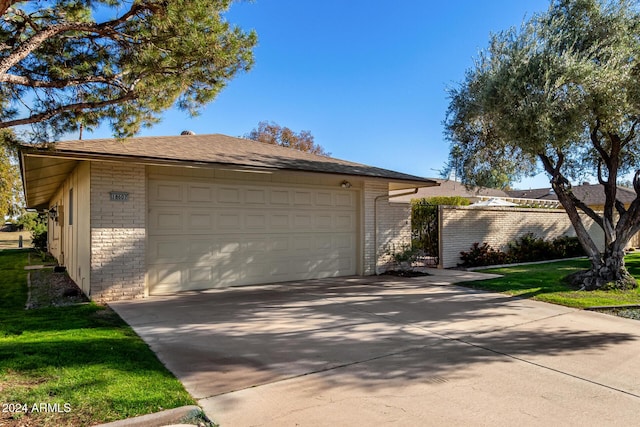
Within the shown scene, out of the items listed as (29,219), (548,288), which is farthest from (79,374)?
(29,219)

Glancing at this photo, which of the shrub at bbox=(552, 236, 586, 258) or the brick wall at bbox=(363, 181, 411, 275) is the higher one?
the brick wall at bbox=(363, 181, 411, 275)

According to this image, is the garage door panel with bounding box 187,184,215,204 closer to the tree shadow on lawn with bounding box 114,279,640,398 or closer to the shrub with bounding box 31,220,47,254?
the tree shadow on lawn with bounding box 114,279,640,398

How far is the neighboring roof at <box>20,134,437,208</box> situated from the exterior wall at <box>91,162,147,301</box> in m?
0.50

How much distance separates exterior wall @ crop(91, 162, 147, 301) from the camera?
7.62 meters

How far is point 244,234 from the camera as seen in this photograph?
31.6 ft

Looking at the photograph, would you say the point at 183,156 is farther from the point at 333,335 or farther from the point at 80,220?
the point at 333,335

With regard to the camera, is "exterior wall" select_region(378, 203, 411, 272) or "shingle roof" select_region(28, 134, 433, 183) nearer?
"shingle roof" select_region(28, 134, 433, 183)

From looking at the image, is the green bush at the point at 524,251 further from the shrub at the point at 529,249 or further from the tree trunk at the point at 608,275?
the tree trunk at the point at 608,275

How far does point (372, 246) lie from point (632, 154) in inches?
295

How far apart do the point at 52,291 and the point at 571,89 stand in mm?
12083

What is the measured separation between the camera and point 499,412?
132 inches

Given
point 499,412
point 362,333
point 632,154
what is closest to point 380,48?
point 632,154

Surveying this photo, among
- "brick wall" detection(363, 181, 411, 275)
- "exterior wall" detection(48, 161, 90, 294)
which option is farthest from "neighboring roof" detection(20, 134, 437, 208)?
"brick wall" detection(363, 181, 411, 275)

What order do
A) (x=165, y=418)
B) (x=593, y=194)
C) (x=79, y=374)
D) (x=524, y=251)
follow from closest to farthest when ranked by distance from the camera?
1. (x=165, y=418)
2. (x=79, y=374)
3. (x=524, y=251)
4. (x=593, y=194)
